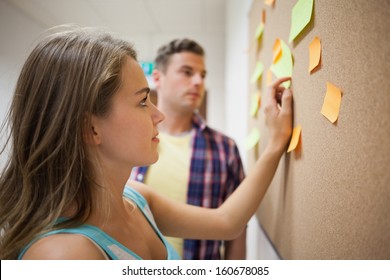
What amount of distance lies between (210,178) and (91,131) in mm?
604

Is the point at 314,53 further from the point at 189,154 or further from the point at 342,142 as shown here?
the point at 189,154

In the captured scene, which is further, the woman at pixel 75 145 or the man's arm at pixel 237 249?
the man's arm at pixel 237 249

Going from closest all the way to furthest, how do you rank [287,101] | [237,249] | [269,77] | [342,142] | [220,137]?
1. [342,142]
2. [287,101]
3. [269,77]
4. [237,249]
5. [220,137]

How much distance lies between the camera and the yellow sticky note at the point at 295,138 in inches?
21.1

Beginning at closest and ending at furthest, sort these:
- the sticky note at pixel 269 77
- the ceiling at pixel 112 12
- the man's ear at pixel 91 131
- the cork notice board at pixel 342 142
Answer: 1. the cork notice board at pixel 342 142
2. the man's ear at pixel 91 131
3. the ceiling at pixel 112 12
4. the sticky note at pixel 269 77

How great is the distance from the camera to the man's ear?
19.7 inches

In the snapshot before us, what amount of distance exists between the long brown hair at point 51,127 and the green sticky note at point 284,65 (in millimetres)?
331

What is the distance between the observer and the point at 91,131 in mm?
513

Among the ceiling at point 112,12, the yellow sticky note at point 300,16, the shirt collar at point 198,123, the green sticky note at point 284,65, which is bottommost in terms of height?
the shirt collar at point 198,123

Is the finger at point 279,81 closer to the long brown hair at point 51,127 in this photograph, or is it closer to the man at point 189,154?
the long brown hair at point 51,127

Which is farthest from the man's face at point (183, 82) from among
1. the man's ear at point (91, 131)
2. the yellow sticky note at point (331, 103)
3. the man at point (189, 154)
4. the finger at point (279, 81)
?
the yellow sticky note at point (331, 103)

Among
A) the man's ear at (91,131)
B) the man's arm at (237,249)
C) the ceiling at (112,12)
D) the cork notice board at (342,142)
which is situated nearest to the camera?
the cork notice board at (342,142)

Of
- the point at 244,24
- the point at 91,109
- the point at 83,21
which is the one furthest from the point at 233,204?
the point at 244,24

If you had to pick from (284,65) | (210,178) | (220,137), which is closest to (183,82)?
(220,137)
